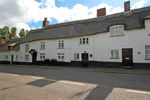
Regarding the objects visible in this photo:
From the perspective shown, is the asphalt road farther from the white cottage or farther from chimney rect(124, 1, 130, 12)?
chimney rect(124, 1, 130, 12)

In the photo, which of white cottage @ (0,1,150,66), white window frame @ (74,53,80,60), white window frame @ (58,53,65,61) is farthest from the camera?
white window frame @ (58,53,65,61)

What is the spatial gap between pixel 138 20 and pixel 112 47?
17.1 feet

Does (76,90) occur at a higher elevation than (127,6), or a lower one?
lower

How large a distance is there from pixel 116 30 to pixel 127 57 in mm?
4364

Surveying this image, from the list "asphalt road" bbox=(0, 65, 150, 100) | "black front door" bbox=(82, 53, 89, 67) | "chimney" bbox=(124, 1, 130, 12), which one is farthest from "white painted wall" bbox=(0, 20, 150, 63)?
"asphalt road" bbox=(0, 65, 150, 100)

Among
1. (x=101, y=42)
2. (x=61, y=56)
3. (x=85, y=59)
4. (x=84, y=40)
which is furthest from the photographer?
(x=61, y=56)

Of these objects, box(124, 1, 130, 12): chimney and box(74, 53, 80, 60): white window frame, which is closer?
box(74, 53, 80, 60): white window frame

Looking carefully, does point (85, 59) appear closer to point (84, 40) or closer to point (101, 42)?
point (84, 40)

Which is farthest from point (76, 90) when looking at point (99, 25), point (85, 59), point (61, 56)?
point (61, 56)

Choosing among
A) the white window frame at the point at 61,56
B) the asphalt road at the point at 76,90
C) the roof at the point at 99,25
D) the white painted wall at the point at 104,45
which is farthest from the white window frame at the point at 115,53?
the white window frame at the point at 61,56

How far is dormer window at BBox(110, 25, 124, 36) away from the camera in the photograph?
47.8 ft

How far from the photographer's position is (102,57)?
1566cm

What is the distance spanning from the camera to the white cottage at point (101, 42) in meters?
13.4

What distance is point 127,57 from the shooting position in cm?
1400
